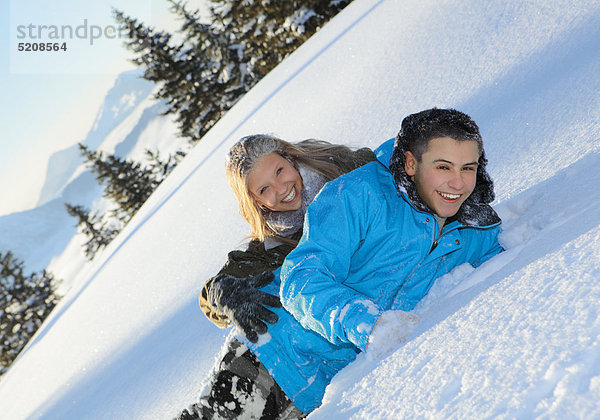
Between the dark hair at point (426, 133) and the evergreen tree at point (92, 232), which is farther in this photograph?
the evergreen tree at point (92, 232)

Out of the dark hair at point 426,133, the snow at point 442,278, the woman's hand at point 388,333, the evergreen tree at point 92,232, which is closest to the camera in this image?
the snow at point 442,278

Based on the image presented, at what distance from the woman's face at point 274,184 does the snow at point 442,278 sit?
758mm

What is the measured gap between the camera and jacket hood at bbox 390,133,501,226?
61.7 inches

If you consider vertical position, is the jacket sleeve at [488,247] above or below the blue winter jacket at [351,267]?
below

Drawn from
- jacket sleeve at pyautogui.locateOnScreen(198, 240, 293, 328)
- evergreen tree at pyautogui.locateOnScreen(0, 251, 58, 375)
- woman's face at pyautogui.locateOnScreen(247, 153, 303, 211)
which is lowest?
jacket sleeve at pyautogui.locateOnScreen(198, 240, 293, 328)

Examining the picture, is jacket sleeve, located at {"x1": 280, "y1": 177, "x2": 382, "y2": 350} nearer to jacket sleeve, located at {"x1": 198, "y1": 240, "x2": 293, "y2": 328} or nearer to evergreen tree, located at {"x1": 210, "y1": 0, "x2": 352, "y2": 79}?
jacket sleeve, located at {"x1": 198, "y1": 240, "x2": 293, "y2": 328}

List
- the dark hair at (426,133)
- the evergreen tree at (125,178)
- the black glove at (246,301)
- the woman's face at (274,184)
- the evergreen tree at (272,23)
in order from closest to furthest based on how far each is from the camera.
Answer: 1. the dark hair at (426,133)
2. the black glove at (246,301)
3. the woman's face at (274,184)
4. the evergreen tree at (272,23)
5. the evergreen tree at (125,178)

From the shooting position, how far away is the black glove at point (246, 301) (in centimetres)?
186

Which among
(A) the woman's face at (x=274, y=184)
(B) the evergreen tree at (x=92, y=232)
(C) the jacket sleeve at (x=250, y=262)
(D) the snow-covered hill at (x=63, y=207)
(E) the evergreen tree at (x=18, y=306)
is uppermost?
(D) the snow-covered hill at (x=63, y=207)

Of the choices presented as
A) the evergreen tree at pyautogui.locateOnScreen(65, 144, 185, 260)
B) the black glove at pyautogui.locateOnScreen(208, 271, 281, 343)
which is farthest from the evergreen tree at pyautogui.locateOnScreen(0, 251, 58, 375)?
the black glove at pyautogui.locateOnScreen(208, 271, 281, 343)

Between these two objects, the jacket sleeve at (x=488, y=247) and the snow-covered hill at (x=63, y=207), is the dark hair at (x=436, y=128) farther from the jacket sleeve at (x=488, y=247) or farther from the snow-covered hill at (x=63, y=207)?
the snow-covered hill at (x=63, y=207)

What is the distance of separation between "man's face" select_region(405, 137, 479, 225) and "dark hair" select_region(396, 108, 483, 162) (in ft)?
0.05

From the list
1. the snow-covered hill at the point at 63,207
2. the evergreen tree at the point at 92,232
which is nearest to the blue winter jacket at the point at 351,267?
the evergreen tree at the point at 92,232

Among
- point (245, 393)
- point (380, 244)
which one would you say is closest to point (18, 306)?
point (245, 393)
